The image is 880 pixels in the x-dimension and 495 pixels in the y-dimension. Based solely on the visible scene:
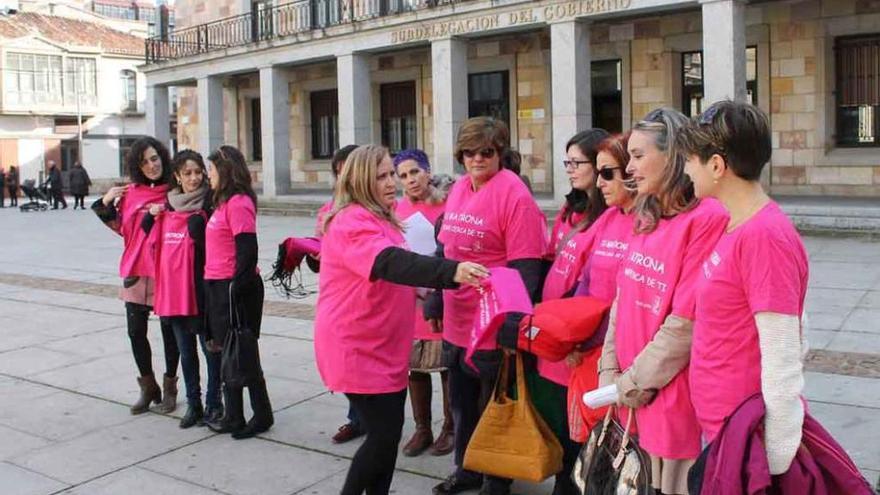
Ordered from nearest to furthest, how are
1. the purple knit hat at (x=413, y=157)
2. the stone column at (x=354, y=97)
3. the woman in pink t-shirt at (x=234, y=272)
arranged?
1. the purple knit hat at (x=413, y=157)
2. the woman in pink t-shirt at (x=234, y=272)
3. the stone column at (x=354, y=97)

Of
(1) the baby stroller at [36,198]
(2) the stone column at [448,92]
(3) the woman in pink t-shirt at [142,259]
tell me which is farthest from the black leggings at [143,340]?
(1) the baby stroller at [36,198]

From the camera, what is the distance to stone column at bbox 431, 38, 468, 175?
2023 centimetres

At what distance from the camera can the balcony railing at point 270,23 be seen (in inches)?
900

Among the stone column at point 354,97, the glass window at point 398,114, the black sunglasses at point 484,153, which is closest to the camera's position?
the black sunglasses at point 484,153

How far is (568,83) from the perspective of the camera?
59.8 feet

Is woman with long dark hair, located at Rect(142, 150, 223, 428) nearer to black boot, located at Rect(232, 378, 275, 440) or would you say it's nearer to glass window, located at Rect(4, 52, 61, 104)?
black boot, located at Rect(232, 378, 275, 440)

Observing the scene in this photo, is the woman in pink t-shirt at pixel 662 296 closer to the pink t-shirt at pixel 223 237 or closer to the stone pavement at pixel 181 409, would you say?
the stone pavement at pixel 181 409

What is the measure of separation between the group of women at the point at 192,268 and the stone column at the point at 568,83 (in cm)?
1255

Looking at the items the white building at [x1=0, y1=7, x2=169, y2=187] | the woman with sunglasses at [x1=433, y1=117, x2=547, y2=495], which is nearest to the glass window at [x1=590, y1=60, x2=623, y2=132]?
the woman with sunglasses at [x1=433, y1=117, x2=547, y2=495]

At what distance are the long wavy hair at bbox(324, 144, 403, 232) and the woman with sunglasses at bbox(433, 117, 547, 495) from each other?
612 mm

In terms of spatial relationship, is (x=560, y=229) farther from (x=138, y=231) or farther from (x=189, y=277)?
(x=138, y=231)

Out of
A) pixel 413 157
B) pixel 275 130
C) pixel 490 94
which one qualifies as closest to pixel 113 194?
pixel 413 157

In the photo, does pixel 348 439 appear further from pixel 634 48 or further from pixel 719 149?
pixel 634 48

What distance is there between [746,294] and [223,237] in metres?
3.83
